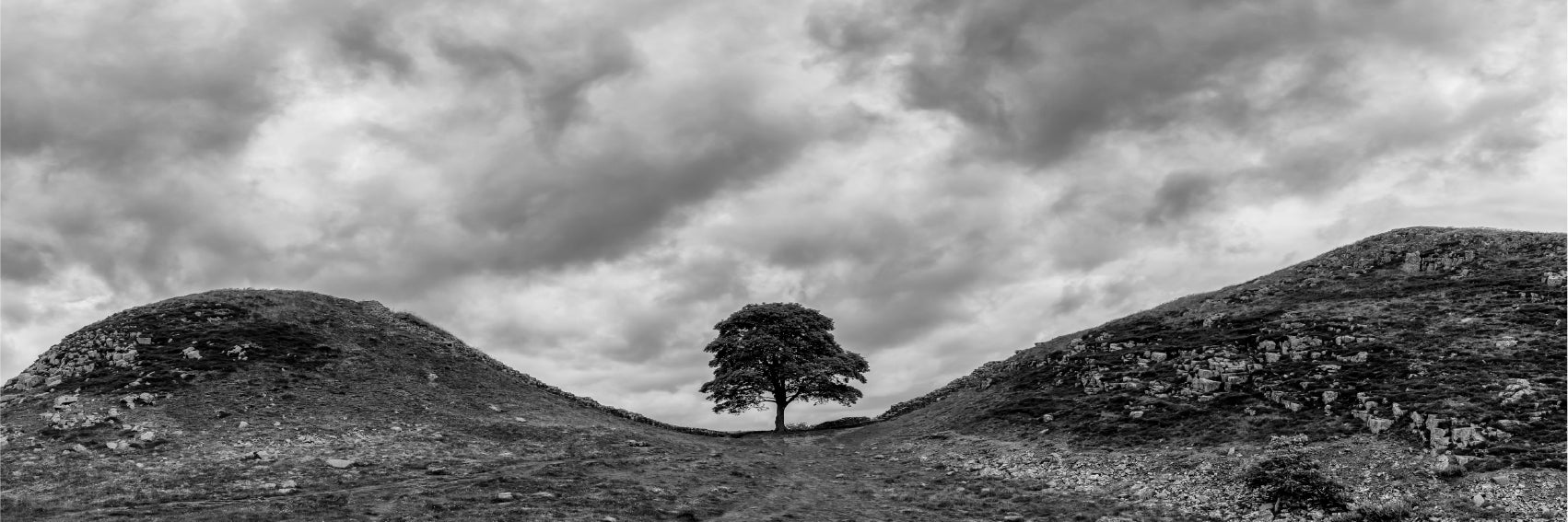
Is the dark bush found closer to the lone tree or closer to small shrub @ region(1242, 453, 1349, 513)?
the lone tree

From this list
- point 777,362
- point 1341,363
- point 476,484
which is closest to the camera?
point 476,484

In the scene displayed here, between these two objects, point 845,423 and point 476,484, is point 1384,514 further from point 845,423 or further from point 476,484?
point 845,423

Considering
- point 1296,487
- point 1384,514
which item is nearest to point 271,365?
point 1296,487

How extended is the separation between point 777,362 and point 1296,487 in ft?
142

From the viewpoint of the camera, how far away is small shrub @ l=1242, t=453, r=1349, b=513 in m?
25.7

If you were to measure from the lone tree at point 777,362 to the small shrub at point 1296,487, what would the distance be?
39364mm

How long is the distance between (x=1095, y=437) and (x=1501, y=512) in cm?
1768

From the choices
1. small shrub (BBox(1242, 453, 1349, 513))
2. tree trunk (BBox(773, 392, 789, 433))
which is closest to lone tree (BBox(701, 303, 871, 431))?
tree trunk (BBox(773, 392, 789, 433))

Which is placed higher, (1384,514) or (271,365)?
(271,365)

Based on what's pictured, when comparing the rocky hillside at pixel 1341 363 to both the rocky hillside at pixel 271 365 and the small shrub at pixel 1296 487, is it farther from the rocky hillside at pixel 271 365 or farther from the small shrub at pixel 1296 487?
the rocky hillside at pixel 271 365

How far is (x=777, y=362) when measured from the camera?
214ft

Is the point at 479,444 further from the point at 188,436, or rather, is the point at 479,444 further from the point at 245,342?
the point at 245,342

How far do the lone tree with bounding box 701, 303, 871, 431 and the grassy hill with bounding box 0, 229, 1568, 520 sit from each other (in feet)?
15.8

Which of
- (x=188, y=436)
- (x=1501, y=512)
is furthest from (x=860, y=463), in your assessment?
(x=188, y=436)
